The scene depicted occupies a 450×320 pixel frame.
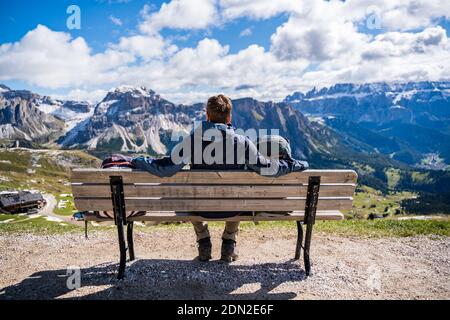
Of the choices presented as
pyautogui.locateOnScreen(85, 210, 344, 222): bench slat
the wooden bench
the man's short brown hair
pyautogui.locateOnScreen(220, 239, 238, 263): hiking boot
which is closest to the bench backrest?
the wooden bench

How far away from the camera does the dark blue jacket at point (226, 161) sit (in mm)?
7426

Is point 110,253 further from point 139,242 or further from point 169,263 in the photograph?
point 169,263

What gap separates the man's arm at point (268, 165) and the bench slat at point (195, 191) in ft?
1.29

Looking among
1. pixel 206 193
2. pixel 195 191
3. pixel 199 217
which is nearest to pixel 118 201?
pixel 195 191

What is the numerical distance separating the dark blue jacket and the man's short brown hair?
0.26m

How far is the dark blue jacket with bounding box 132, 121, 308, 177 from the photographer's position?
743 centimetres

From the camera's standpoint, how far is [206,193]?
774 cm

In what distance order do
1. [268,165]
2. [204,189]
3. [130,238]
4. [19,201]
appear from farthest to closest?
1. [19,201]
2. [130,238]
3. [204,189]
4. [268,165]

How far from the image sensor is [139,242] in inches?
478

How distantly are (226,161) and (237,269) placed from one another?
115 inches

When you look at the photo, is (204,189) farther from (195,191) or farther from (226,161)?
(226,161)

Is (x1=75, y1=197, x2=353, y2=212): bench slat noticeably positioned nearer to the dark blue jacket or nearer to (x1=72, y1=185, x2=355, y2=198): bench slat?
(x1=72, y1=185, x2=355, y2=198): bench slat

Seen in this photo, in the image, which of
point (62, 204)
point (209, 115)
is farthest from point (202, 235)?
point (62, 204)

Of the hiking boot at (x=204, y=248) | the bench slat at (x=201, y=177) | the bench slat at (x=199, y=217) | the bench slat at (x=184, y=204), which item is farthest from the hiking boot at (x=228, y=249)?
the bench slat at (x=201, y=177)
